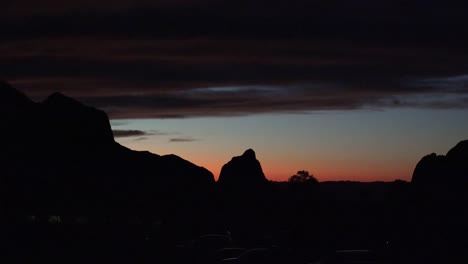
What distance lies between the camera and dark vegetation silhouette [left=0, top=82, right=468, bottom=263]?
3434 centimetres

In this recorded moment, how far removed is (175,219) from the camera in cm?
6994

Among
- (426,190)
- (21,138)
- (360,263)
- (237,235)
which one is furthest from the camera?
(21,138)

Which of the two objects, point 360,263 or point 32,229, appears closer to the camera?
point 360,263

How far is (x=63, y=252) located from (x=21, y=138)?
149 m

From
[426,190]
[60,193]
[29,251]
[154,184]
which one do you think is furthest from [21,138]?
[29,251]

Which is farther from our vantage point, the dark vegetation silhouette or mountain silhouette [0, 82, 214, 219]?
mountain silhouette [0, 82, 214, 219]

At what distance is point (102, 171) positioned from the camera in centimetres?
17725

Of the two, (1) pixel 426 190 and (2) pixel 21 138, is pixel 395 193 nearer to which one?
(1) pixel 426 190

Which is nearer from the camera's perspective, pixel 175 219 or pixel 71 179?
pixel 175 219

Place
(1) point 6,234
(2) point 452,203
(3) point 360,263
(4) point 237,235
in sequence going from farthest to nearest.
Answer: (2) point 452,203 < (4) point 237,235 < (1) point 6,234 < (3) point 360,263

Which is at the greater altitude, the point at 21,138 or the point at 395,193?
the point at 21,138

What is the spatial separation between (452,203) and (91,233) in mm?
86294

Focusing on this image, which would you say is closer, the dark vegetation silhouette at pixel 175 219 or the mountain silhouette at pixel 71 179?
the dark vegetation silhouette at pixel 175 219

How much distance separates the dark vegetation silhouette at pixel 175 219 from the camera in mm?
34344
